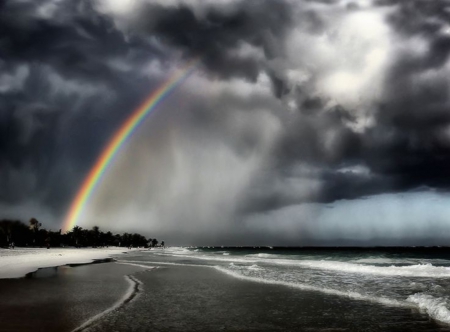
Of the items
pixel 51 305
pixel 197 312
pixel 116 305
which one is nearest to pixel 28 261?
pixel 51 305

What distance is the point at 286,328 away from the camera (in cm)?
1267

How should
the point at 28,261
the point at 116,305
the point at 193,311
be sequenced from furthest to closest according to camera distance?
1. the point at 28,261
2. the point at 116,305
3. the point at 193,311

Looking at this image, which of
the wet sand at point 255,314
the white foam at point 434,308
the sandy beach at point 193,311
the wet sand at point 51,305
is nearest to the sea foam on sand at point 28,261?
the wet sand at point 51,305

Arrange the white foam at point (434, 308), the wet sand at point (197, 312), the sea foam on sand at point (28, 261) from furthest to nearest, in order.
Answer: the sea foam on sand at point (28, 261), the white foam at point (434, 308), the wet sand at point (197, 312)

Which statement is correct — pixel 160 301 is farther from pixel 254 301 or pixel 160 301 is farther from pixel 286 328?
pixel 286 328

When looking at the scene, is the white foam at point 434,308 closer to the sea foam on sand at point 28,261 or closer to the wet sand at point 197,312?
the wet sand at point 197,312

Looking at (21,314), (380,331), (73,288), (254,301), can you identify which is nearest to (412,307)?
(380,331)

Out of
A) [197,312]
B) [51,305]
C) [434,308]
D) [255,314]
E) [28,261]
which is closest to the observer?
[255,314]

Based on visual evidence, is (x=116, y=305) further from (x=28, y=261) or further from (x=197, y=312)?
(x=28, y=261)

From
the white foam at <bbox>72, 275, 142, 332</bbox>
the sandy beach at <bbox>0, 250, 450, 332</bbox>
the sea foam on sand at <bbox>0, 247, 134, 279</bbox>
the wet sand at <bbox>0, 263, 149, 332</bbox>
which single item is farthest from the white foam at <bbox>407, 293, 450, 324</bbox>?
the sea foam on sand at <bbox>0, 247, 134, 279</bbox>

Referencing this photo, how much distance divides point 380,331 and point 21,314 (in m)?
13.6

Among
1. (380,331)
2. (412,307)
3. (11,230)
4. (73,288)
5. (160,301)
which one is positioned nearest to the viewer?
(380,331)

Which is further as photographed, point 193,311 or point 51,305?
point 51,305

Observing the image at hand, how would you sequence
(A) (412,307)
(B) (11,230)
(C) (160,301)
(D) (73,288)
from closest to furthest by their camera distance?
(A) (412,307) < (C) (160,301) < (D) (73,288) < (B) (11,230)
